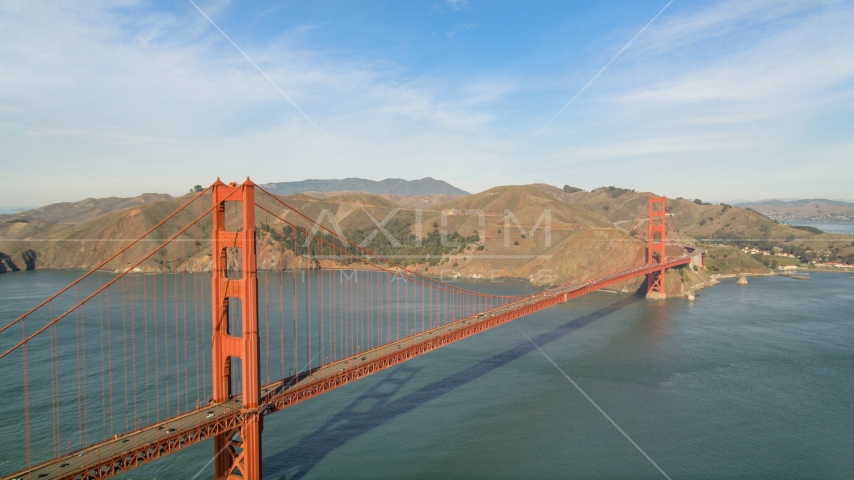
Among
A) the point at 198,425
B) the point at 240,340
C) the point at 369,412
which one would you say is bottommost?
the point at 369,412

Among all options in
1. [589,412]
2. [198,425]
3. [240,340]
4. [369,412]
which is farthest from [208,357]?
[589,412]

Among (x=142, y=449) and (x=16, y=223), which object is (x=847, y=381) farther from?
(x=16, y=223)

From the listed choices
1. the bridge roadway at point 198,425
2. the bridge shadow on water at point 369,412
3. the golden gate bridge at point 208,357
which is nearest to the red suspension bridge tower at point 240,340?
the golden gate bridge at point 208,357

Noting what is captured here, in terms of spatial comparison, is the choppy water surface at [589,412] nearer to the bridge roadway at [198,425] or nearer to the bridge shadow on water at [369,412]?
the bridge shadow on water at [369,412]

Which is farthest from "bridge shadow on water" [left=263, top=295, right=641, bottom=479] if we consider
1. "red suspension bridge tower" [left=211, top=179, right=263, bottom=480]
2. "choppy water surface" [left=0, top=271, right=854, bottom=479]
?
"red suspension bridge tower" [left=211, top=179, right=263, bottom=480]

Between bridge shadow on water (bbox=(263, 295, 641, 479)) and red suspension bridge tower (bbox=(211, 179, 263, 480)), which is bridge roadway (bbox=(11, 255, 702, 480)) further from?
bridge shadow on water (bbox=(263, 295, 641, 479))

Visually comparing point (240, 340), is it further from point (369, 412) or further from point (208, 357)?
point (208, 357)

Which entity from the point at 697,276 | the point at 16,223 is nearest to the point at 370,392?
the point at 697,276
